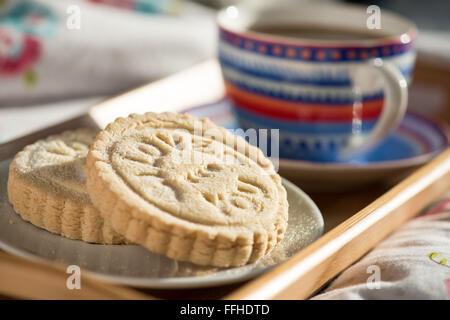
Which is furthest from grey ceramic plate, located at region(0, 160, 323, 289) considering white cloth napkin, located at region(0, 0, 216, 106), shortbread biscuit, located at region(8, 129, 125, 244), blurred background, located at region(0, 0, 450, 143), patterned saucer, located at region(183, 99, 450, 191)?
white cloth napkin, located at region(0, 0, 216, 106)

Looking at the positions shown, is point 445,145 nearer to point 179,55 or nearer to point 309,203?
point 309,203

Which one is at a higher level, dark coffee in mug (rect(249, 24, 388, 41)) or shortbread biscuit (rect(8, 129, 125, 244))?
dark coffee in mug (rect(249, 24, 388, 41))

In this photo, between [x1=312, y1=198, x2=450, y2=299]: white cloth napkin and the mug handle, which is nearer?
[x1=312, y1=198, x2=450, y2=299]: white cloth napkin

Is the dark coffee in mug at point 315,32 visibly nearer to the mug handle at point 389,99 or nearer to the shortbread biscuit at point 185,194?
the mug handle at point 389,99


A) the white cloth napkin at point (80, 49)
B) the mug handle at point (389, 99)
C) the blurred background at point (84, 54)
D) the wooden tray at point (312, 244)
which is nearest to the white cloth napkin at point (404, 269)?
the wooden tray at point (312, 244)

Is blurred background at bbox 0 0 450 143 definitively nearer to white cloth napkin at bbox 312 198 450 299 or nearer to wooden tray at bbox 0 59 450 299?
wooden tray at bbox 0 59 450 299
